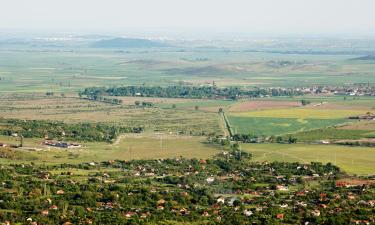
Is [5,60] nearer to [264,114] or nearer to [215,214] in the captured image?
[264,114]

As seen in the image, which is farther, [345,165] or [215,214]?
[345,165]

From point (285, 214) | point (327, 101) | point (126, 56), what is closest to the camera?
point (285, 214)

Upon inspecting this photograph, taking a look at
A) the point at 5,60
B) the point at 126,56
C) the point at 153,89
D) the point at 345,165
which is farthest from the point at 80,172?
the point at 126,56

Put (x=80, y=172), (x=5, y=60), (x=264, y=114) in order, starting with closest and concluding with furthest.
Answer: (x=80, y=172), (x=264, y=114), (x=5, y=60)

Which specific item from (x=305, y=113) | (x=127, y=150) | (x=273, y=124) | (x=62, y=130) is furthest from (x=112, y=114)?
(x=127, y=150)

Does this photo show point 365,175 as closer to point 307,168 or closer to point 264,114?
point 307,168

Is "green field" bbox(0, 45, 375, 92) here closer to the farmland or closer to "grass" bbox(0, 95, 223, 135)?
the farmland

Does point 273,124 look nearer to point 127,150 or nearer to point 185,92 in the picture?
point 127,150
